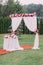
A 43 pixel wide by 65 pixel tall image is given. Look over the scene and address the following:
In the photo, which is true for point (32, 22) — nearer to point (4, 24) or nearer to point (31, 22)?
point (31, 22)

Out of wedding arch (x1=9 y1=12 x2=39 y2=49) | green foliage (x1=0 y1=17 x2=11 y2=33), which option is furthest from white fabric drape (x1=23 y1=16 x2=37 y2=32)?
green foliage (x1=0 y1=17 x2=11 y2=33)

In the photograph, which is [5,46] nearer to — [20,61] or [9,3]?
[20,61]

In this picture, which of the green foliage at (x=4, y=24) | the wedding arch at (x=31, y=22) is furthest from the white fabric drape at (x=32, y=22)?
the green foliage at (x=4, y=24)

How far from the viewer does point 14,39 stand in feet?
54.3

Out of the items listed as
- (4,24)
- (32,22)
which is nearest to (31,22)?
(32,22)

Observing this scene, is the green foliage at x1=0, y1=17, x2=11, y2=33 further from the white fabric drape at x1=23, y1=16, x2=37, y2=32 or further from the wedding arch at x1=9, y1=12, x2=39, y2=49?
the white fabric drape at x1=23, y1=16, x2=37, y2=32

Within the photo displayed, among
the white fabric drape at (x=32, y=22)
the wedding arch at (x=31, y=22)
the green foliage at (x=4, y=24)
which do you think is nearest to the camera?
the wedding arch at (x=31, y=22)

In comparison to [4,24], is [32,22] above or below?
above

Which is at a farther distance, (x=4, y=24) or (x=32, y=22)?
(x=4, y=24)

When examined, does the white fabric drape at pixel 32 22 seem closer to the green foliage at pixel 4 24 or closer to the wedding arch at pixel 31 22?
the wedding arch at pixel 31 22

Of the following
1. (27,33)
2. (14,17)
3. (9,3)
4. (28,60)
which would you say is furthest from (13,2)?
(28,60)

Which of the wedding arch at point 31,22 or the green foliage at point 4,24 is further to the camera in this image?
the green foliage at point 4,24

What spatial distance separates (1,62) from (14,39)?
4633 millimetres

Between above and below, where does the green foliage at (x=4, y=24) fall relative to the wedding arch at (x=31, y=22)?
below
